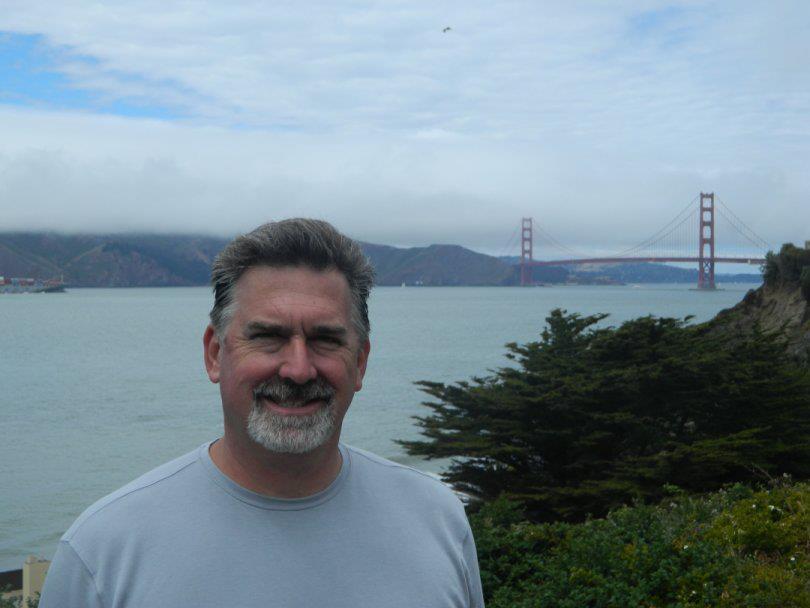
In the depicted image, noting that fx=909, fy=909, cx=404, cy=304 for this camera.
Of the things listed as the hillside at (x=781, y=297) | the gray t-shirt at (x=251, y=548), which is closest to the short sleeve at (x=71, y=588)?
the gray t-shirt at (x=251, y=548)

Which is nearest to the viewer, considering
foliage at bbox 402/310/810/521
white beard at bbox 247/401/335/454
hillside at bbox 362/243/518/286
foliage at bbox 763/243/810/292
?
white beard at bbox 247/401/335/454

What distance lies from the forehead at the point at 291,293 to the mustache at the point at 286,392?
0.41ft

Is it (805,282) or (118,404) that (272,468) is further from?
(118,404)

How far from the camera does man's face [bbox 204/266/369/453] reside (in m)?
1.71

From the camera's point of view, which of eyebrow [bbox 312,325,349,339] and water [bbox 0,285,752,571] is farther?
water [bbox 0,285,752,571]

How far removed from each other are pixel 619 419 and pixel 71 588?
1026cm

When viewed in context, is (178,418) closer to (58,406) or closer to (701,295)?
(58,406)

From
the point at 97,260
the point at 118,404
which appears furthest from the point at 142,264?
the point at 118,404

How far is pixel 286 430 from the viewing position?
1.71m

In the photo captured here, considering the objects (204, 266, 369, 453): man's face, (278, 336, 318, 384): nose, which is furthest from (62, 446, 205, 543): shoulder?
(278, 336, 318, 384): nose

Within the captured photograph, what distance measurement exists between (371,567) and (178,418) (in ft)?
98.9

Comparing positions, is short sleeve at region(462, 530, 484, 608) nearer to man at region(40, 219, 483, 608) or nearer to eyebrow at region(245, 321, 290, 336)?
man at region(40, 219, 483, 608)

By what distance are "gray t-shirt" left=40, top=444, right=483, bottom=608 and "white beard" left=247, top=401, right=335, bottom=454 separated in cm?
10

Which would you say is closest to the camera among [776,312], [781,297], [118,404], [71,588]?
[71,588]
